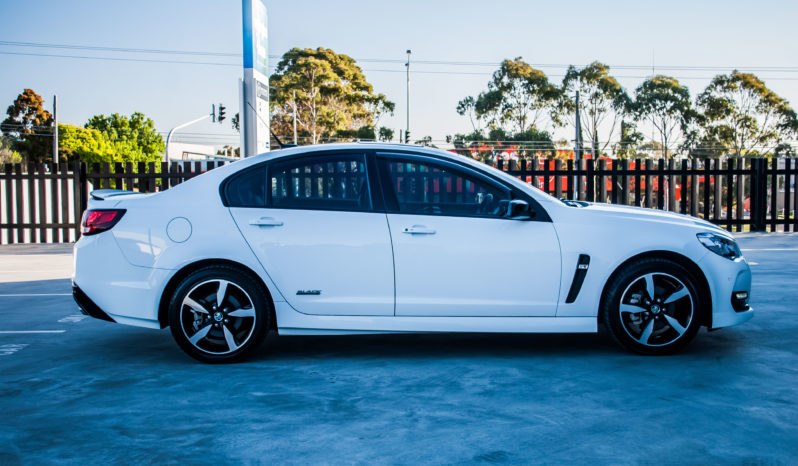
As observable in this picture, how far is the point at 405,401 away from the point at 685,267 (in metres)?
2.29

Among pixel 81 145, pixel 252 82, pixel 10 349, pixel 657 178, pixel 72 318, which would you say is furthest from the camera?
pixel 81 145

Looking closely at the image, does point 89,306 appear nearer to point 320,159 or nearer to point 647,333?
point 320,159

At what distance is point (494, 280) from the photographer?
502 cm

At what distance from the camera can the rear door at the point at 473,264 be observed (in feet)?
16.4

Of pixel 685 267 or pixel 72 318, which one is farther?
pixel 72 318

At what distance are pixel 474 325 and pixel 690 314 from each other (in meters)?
1.50

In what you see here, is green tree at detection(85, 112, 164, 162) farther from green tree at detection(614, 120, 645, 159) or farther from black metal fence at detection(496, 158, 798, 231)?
black metal fence at detection(496, 158, 798, 231)

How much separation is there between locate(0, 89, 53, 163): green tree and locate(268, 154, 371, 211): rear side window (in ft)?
249

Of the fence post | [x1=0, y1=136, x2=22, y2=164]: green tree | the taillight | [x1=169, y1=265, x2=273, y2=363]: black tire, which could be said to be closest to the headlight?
[x1=169, y1=265, x2=273, y2=363]: black tire

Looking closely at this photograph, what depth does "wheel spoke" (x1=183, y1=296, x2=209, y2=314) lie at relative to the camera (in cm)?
498

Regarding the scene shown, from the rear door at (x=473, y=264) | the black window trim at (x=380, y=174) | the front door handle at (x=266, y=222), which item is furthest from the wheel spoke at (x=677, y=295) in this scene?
the front door handle at (x=266, y=222)

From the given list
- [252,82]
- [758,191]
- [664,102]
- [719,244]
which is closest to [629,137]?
[664,102]

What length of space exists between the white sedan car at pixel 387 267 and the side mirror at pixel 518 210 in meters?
0.01

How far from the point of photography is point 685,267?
5121 millimetres
